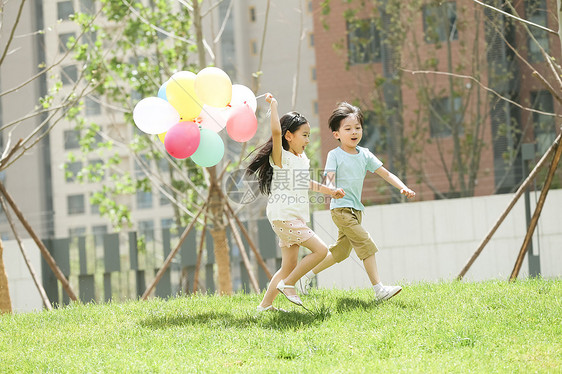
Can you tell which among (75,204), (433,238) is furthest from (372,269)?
(75,204)

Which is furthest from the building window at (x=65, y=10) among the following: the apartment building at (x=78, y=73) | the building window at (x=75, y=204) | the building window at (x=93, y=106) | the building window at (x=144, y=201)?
the building window at (x=144, y=201)

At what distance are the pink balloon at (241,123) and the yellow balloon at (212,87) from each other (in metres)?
0.11

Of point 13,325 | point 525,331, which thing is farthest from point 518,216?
point 13,325

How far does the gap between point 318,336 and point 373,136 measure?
5212 mm

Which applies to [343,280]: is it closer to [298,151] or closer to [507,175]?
[507,175]

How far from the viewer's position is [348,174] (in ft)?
14.7

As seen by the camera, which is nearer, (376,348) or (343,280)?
(376,348)

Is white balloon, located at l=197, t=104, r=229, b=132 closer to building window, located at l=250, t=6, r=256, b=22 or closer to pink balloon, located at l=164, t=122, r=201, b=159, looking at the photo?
pink balloon, located at l=164, t=122, r=201, b=159

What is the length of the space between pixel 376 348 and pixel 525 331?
0.81 metres

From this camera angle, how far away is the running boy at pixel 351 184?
437 cm

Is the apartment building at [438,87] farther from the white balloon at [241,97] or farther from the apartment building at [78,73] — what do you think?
the white balloon at [241,97]

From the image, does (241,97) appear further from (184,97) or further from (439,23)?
(439,23)

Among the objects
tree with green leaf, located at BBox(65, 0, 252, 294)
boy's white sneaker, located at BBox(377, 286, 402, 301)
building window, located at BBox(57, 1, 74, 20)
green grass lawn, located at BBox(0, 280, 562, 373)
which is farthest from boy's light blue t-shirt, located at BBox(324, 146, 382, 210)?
building window, located at BBox(57, 1, 74, 20)

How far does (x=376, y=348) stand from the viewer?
135 inches
